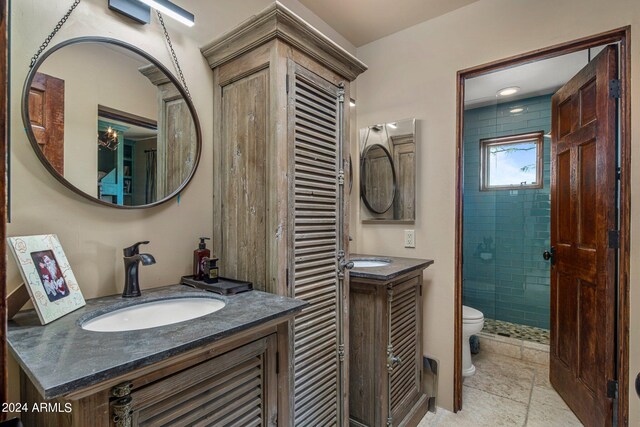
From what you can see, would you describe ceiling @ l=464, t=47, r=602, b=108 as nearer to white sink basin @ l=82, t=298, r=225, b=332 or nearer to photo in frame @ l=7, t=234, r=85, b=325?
white sink basin @ l=82, t=298, r=225, b=332

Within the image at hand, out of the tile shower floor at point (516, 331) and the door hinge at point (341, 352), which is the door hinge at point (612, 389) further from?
the door hinge at point (341, 352)

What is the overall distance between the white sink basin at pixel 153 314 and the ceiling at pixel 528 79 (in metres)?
2.54

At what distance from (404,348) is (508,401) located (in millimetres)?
1009

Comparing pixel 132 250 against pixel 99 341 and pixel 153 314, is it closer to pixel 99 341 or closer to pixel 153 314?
pixel 153 314

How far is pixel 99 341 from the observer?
2.45ft

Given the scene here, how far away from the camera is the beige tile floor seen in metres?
1.96

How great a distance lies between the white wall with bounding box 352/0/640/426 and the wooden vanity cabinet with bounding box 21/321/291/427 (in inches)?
54.8

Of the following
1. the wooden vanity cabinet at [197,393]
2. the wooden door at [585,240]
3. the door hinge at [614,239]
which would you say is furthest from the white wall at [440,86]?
the wooden vanity cabinet at [197,393]

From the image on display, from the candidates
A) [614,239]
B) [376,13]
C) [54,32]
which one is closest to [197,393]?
[54,32]

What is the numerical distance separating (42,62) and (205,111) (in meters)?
0.59

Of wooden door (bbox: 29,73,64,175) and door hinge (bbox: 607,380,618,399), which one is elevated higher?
wooden door (bbox: 29,73,64,175)

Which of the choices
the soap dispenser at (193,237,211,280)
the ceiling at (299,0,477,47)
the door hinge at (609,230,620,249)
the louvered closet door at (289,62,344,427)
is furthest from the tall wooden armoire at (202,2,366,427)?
the door hinge at (609,230,620,249)

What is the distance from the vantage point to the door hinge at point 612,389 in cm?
166

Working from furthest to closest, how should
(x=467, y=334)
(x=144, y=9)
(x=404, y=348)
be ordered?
(x=467, y=334) < (x=404, y=348) < (x=144, y=9)
